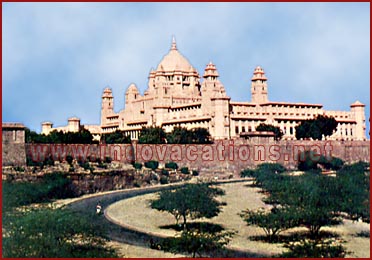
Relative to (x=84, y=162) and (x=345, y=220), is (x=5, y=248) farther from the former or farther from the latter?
(x=84, y=162)

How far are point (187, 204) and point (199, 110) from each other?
2327 centimetres

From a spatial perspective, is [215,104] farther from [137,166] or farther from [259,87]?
[137,166]

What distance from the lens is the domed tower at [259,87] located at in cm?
4591

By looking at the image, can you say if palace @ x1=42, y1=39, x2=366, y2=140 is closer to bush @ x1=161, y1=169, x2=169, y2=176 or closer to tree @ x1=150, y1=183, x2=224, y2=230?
bush @ x1=161, y1=169, x2=169, y2=176

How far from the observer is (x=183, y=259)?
16516 mm

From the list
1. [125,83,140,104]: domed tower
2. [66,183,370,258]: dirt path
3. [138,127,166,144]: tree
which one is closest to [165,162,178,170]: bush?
[138,127,166,144]: tree

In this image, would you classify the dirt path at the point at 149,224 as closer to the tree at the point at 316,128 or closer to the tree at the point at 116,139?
the tree at the point at 116,139

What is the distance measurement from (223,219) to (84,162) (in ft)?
35.7

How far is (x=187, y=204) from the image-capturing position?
21.5 m

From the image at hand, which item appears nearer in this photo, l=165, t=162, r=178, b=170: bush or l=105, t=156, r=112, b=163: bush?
l=105, t=156, r=112, b=163: bush

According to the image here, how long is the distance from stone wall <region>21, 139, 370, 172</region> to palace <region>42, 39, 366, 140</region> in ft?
17.4

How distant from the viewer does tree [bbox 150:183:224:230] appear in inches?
841

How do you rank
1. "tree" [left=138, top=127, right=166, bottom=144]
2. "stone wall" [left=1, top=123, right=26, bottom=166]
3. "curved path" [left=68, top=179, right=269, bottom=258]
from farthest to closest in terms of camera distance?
"tree" [left=138, top=127, right=166, bottom=144] < "stone wall" [left=1, top=123, right=26, bottom=166] < "curved path" [left=68, top=179, right=269, bottom=258]

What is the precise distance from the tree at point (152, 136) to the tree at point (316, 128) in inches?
370
